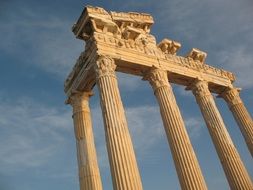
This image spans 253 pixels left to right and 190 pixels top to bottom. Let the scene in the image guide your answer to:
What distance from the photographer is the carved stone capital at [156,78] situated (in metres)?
25.5

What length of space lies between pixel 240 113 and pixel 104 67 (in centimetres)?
1625

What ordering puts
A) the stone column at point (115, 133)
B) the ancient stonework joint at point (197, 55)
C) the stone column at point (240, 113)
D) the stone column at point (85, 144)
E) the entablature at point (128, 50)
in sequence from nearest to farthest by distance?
the stone column at point (115, 133)
the stone column at point (85, 144)
the entablature at point (128, 50)
the stone column at point (240, 113)
the ancient stonework joint at point (197, 55)

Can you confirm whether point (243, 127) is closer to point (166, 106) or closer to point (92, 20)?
point (166, 106)

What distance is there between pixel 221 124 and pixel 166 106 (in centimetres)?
630

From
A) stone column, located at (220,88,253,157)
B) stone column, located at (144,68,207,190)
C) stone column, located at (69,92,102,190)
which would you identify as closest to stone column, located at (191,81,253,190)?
stone column, located at (220,88,253,157)

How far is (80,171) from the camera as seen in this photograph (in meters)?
24.1

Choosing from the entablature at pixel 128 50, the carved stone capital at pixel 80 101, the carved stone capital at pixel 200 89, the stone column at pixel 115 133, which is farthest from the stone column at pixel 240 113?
the stone column at pixel 115 133

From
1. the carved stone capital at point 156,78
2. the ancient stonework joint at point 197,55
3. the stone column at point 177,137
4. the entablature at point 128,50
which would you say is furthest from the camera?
the ancient stonework joint at point 197,55

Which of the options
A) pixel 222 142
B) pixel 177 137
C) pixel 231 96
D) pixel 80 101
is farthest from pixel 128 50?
pixel 231 96

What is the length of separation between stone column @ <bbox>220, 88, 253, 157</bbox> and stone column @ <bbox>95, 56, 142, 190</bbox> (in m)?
15.0

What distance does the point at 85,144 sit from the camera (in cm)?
2498

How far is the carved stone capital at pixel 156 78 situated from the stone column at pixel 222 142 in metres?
4.83

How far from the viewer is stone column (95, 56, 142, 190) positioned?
1814 cm

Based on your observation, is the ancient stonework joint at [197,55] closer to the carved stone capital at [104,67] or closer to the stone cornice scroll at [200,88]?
the stone cornice scroll at [200,88]
